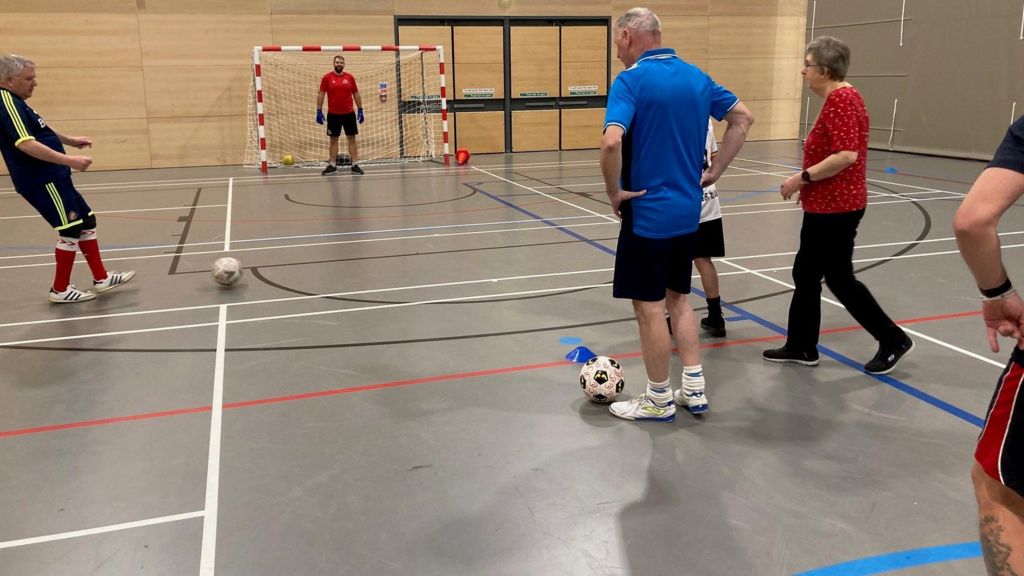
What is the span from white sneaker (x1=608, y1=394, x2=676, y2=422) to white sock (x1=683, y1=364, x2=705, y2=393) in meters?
0.13

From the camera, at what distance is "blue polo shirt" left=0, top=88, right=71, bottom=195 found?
5766mm

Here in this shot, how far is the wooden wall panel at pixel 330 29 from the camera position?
16469 millimetres

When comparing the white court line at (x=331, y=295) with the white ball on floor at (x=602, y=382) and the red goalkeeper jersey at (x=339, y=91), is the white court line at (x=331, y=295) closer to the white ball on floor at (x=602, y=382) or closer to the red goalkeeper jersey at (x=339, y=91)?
the white ball on floor at (x=602, y=382)

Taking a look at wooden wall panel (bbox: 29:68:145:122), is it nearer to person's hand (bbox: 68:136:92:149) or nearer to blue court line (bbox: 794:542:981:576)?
person's hand (bbox: 68:136:92:149)

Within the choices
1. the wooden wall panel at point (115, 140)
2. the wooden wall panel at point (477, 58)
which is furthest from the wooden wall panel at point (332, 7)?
the wooden wall panel at point (115, 140)

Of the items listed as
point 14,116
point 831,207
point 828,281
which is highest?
point 14,116

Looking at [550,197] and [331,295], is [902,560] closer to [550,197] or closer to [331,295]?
[331,295]

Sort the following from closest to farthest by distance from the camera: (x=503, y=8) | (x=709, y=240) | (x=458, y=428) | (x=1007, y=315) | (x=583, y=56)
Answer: (x=1007, y=315), (x=458, y=428), (x=709, y=240), (x=503, y=8), (x=583, y=56)

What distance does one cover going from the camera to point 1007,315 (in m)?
1.88

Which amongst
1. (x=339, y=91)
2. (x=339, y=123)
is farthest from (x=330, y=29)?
(x=339, y=123)

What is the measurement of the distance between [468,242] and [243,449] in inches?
192

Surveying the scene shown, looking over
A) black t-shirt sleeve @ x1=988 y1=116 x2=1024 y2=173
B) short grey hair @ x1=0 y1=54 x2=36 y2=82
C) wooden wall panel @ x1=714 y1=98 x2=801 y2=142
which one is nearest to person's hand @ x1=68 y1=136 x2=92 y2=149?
short grey hair @ x1=0 y1=54 x2=36 y2=82

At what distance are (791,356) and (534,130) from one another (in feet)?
48.9

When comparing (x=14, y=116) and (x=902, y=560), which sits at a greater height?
(x=14, y=116)
